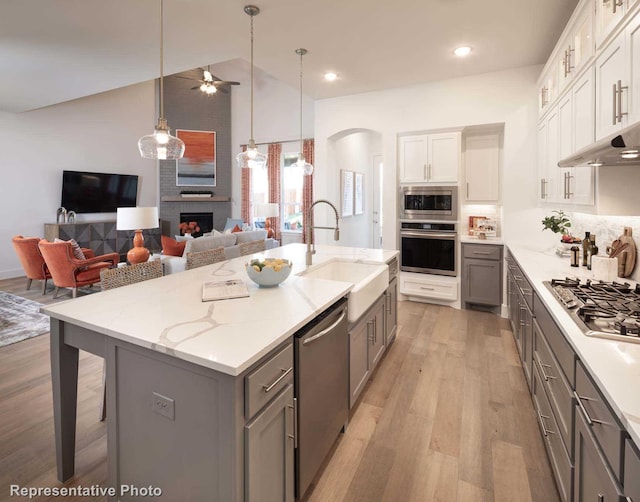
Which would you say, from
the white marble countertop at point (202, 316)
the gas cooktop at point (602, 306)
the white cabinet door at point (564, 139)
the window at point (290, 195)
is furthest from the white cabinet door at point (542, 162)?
the window at point (290, 195)

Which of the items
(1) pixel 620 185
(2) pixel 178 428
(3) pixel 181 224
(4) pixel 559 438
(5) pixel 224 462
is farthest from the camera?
(3) pixel 181 224

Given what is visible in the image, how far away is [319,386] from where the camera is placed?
1.73 m

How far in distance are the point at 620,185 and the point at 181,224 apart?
8282 millimetres

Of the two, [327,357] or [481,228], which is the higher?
[481,228]

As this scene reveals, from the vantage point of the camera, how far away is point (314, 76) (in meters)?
4.45

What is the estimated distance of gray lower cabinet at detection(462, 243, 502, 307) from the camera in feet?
14.4

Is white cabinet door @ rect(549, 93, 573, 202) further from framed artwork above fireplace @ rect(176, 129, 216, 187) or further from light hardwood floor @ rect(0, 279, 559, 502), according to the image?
framed artwork above fireplace @ rect(176, 129, 216, 187)

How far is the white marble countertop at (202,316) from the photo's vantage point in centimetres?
125

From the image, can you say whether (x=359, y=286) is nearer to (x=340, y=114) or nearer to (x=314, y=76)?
(x=314, y=76)

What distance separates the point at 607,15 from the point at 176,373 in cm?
281

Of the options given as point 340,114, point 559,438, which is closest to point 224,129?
point 340,114

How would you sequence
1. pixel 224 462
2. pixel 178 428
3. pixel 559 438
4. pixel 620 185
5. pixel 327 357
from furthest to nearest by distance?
pixel 620 185 → pixel 327 357 → pixel 559 438 → pixel 178 428 → pixel 224 462

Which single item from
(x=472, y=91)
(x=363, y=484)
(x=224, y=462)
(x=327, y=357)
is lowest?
(x=363, y=484)

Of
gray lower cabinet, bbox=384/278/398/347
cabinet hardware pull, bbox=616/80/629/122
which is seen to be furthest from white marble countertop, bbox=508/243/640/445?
gray lower cabinet, bbox=384/278/398/347
